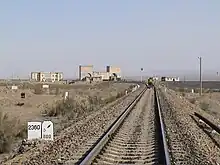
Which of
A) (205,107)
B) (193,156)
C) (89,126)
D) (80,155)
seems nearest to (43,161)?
(80,155)

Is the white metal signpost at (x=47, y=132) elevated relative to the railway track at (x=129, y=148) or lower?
elevated

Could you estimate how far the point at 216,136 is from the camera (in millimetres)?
23516

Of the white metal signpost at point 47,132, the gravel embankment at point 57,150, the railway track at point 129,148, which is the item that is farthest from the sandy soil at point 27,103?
the white metal signpost at point 47,132

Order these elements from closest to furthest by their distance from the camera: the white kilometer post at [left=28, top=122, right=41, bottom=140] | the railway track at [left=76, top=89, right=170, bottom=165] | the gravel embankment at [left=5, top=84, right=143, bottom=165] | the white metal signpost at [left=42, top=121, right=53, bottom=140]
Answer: the railway track at [left=76, top=89, right=170, bottom=165] < the gravel embankment at [left=5, top=84, right=143, bottom=165] < the white kilometer post at [left=28, top=122, right=41, bottom=140] < the white metal signpost at [left=42, top=121, right=53, bottom=140]

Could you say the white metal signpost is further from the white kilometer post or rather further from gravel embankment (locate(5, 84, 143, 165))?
gravel embankment (locate(5, 84, 143, 165))

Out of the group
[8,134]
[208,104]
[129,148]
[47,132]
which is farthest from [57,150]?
[208,104]

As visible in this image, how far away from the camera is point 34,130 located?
17859mm

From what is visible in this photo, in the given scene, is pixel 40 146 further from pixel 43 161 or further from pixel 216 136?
pixel 216 136

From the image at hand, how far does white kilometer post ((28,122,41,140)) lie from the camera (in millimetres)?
17812

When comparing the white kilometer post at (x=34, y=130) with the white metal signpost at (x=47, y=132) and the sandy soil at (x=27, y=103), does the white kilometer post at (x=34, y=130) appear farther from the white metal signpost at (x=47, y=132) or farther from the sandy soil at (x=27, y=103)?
the sandy soil at (x=27, y=103)

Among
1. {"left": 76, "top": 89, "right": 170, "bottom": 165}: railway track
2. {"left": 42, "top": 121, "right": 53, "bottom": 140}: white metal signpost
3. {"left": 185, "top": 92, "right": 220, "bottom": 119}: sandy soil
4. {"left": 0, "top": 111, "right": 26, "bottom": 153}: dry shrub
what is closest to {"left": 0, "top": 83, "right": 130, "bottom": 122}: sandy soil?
{"left": 0, "top": 111, "right": 26, "bottom": 153}: dry shrub

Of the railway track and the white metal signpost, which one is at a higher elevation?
the white metal signpost

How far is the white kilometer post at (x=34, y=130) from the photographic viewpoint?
17.8 metres

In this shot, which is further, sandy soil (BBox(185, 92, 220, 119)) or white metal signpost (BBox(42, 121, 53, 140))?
sandy soil (BBox(185, 92, 220, 119))
